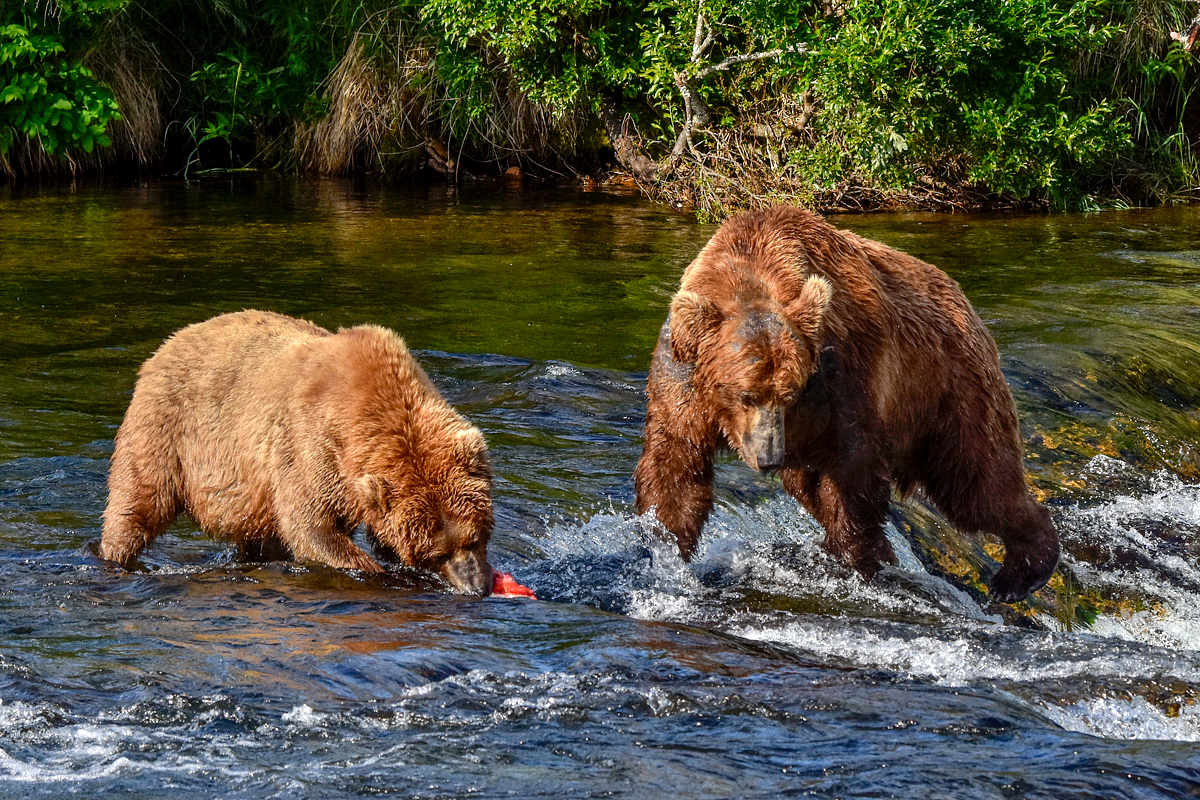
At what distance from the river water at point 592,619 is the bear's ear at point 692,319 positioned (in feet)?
3.60

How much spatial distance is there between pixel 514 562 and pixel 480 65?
14.0 metres

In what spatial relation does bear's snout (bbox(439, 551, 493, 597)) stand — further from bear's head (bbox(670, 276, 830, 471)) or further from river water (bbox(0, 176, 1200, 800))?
bear's head (bbox(670, 276, 830, 471))

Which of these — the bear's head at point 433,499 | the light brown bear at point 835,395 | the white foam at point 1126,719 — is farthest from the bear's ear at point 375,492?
the white foam at point 1126,719

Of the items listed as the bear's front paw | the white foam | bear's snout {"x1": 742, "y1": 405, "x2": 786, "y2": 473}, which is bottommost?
the bear's front paw

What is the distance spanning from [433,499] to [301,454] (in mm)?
640

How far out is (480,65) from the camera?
19.1 meters

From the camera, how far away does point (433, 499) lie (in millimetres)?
5301

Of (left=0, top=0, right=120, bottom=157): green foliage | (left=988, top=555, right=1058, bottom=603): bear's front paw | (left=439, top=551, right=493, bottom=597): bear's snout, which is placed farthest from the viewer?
(left=0, top=0, right=120, bottom=157): green foliage

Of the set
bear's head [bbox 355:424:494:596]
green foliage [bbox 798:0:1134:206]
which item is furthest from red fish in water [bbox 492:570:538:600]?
green foliage [bbox 798:0:1134:206]

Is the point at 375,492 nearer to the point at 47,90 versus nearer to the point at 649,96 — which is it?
the point at 649,96

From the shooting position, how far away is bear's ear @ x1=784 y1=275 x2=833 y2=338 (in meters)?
5.12

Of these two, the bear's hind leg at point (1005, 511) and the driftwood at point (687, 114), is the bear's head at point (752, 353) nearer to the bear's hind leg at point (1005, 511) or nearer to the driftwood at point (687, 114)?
the bear's hind leg at point (1005, 511)

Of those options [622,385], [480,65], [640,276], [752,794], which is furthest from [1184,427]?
[480,65]

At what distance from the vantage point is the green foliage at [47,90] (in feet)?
59.3
